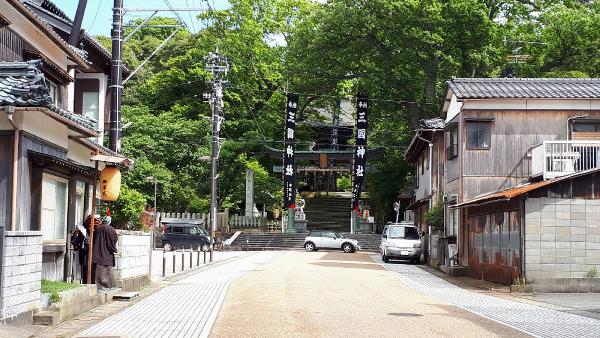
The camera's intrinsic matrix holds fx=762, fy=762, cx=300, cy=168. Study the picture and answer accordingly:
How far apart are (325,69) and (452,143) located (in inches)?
801

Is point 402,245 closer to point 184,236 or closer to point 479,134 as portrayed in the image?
point 479,134

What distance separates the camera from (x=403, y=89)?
164ft

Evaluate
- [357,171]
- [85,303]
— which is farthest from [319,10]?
[85,303]

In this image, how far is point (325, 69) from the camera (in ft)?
168

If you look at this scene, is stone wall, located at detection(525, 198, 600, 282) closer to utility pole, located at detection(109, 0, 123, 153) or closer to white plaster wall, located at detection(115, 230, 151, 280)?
white plaster wall, located at detection(115, 230, 151, 280)

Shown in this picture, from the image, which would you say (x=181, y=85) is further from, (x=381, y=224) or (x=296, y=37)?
(x=381, y=224)

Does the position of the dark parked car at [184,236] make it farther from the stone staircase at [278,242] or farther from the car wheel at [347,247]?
the car wheel at [347,247]

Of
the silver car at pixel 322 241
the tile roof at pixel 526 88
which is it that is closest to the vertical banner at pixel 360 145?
the silver car at pixel 322 241

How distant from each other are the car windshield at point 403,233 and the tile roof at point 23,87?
26.3 meters

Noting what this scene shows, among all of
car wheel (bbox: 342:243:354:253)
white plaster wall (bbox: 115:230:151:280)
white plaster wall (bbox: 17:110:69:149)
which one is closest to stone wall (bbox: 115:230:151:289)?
white plaster wall (bbox: 115:230:151:280)

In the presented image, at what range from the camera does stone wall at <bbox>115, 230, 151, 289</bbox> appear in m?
18.8

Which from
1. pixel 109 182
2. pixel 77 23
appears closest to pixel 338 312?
pixel 109 182

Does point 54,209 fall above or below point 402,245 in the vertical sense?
above

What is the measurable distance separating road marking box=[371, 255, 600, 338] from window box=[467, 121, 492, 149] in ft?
25.5
